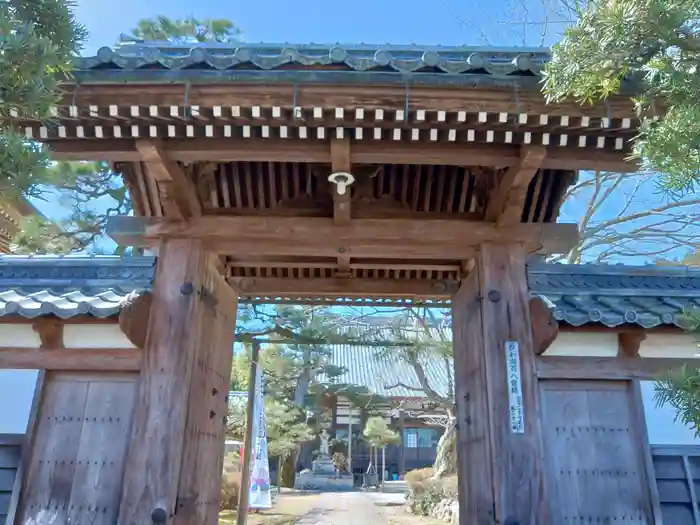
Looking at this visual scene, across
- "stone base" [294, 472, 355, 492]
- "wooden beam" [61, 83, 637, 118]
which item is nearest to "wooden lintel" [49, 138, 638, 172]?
"wooden beam" [61, 83, 637, 118]

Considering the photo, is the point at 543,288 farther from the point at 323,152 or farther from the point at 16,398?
the point at 16,398

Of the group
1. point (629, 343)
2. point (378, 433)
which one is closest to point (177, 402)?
point (629, 343)

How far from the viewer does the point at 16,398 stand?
4.20 meters

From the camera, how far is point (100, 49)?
360 cm

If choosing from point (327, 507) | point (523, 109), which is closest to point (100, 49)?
point (523, 109)

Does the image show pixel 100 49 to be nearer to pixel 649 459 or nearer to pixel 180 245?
pixel 180 245

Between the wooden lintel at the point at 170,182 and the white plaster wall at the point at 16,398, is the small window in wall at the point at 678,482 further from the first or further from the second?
the white plaster wall at the point at 16,398

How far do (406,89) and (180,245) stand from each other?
2.28 meters

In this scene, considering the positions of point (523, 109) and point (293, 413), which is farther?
point (293, 413)

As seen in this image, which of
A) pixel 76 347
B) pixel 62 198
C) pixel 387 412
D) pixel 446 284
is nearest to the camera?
pixel 76 347

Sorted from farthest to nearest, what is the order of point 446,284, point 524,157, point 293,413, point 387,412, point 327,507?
point 387,412 < point 293,413 < point 327,507 < point 446,284 < point 524,157

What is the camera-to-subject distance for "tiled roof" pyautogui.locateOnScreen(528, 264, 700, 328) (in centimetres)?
404

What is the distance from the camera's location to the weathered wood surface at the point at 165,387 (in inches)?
148

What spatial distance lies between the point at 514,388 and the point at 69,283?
4023 mm
